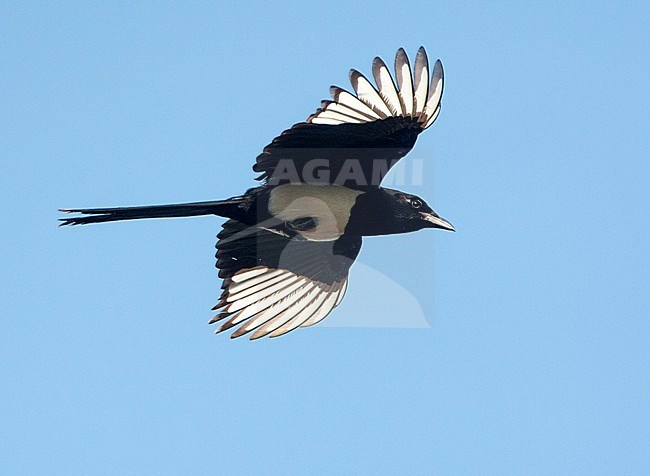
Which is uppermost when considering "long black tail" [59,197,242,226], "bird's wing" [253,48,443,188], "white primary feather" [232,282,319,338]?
"bird's wing" [253,48,443,188]

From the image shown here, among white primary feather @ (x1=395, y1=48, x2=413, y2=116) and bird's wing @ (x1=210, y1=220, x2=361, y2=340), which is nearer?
white primary feather @ (x1=395, y1=48, x2=413, y2=116)

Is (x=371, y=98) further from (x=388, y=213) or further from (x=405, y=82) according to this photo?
(x=388, y=213)

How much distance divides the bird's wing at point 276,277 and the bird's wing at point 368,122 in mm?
624

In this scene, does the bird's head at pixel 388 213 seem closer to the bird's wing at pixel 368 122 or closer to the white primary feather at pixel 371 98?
the bird's wing at pixel 368 122

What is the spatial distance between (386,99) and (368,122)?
168mm

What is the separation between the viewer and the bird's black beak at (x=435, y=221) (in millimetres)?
7863

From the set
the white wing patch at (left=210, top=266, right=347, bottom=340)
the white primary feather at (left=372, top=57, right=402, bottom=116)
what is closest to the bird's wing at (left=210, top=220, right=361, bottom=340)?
the white wing patch at (left=210, top=266, right=347, bottom=340)

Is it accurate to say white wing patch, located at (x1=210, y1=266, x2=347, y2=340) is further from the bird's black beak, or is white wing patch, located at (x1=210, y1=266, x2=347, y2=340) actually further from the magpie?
the bird's black beak

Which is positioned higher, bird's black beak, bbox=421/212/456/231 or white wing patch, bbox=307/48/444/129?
white wing patch, bbox=307/48/444/129

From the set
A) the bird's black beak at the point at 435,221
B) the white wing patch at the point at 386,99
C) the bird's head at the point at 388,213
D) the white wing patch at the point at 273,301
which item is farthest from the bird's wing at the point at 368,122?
the white wing patch at the point at 273,301

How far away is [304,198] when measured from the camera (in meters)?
7.79

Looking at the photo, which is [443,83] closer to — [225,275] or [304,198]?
[304,198]

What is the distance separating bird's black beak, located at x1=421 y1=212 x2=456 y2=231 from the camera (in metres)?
7.86

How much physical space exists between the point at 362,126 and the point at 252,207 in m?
0.88
